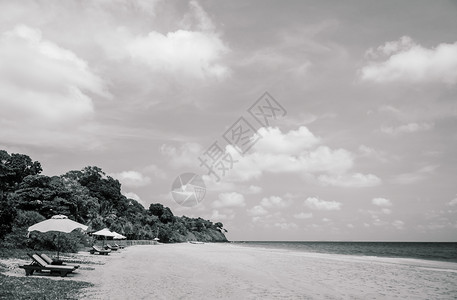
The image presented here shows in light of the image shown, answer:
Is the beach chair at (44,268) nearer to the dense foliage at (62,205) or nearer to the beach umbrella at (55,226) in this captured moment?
the beach umbrella at (55,226)

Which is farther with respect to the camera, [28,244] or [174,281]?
[28,244]

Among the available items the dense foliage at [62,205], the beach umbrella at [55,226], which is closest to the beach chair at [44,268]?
the beach umbrella at [55,226]

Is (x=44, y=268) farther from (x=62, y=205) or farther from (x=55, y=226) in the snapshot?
(x=62, y=205)

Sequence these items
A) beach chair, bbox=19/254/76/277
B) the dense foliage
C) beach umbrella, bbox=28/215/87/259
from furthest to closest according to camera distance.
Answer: the dense foliage < beach umbrella, bbox=28/215/87/259 < beach chair, bbox=19/254/76/277

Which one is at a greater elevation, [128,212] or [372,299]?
[128,212]

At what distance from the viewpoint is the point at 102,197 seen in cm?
7962

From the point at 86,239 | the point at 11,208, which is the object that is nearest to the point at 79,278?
the point at 11,208

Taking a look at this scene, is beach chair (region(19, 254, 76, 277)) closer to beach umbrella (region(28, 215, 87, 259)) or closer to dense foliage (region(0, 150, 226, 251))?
beach umbrella (region(28, 215, 87, 259))

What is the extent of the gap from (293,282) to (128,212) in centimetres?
8053

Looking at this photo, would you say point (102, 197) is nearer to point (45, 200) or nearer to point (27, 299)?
point (45, 200)

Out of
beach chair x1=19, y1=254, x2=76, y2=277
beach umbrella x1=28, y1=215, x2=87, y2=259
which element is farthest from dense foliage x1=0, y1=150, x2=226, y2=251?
beach chair x1=19, y1=254, x2=76, y2=277

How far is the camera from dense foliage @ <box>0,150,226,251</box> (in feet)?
79.3

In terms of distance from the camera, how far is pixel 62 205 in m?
34.9

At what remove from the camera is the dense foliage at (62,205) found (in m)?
24.2
